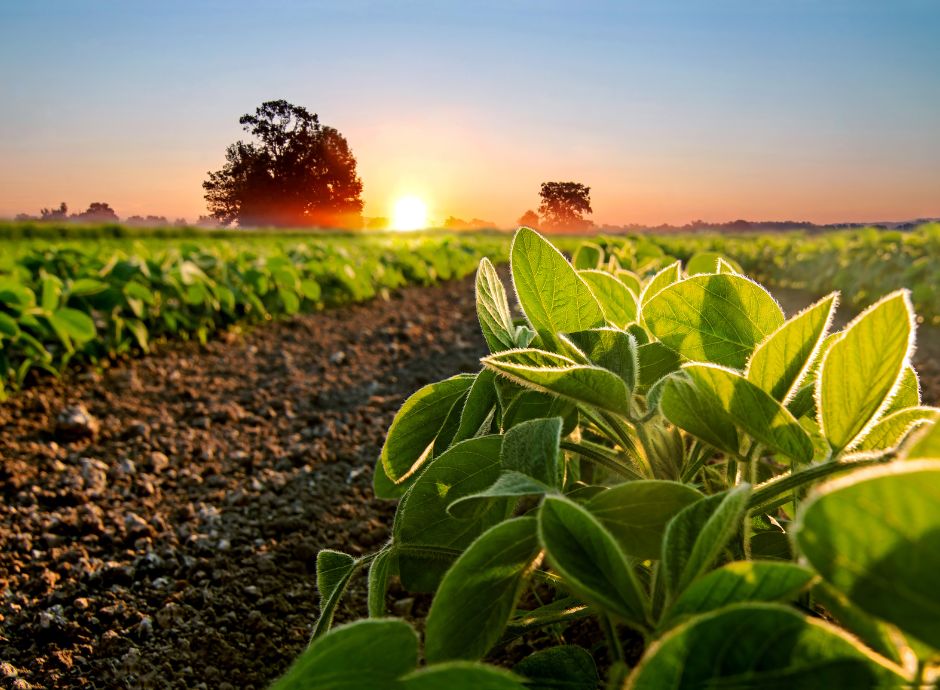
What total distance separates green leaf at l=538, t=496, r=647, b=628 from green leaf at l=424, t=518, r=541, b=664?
50 mm

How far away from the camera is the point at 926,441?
0.38 meters

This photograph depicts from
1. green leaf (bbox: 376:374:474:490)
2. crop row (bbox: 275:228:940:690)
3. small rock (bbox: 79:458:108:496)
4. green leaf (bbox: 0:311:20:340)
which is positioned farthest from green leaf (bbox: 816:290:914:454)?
green leaf (bbox: 0:311:20:340)

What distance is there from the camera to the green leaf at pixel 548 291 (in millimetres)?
823

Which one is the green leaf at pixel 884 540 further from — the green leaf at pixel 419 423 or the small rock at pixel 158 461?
the small rock at pixel 158 461

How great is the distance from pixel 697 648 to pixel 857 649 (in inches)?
3.5

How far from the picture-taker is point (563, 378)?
0.64 metres

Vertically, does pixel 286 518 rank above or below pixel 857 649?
below

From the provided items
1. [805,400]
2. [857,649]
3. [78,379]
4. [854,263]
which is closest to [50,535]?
[78,379]

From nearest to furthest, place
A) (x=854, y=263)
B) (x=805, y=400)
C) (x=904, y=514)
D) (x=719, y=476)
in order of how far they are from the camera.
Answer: (x=904, y=514) < (x=805, y=400) < (x=719, y=476) < (x=854, y=263)

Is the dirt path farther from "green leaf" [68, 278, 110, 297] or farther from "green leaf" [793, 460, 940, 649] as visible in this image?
"green leaf" [793, 460, 940, 649]

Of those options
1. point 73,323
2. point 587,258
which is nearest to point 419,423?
point 587,258

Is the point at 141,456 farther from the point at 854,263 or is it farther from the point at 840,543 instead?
the point at 854,263

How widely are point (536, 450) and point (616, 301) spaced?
1.45 feet

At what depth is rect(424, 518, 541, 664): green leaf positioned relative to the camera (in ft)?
1.88
